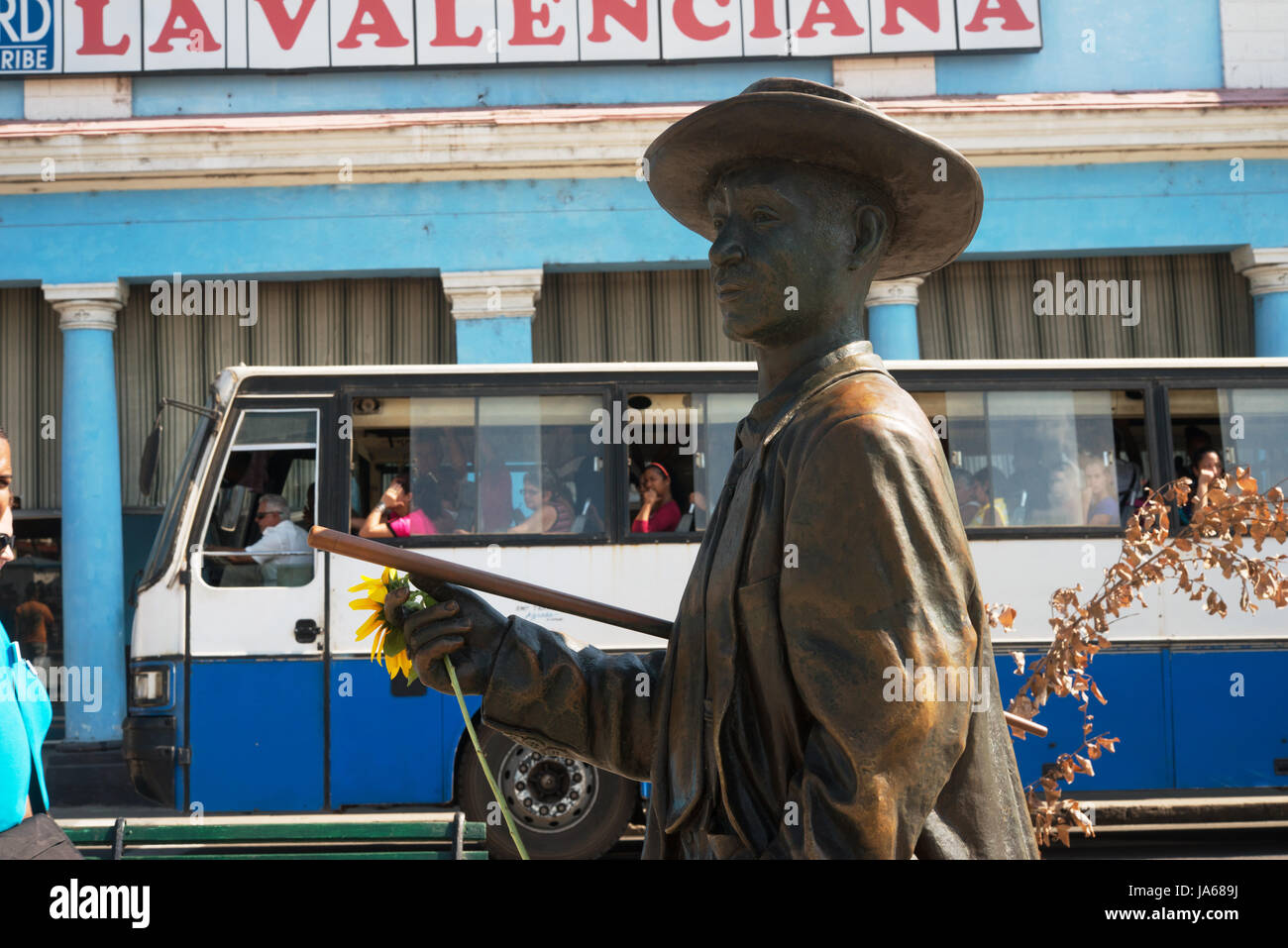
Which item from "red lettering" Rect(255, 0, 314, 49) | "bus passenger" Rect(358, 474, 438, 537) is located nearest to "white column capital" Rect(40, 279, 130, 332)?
"red lettering" Rect(255, 0, 314, 49)

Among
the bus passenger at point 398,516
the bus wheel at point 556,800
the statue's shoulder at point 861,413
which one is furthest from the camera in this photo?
the bus passenger at point 398,516

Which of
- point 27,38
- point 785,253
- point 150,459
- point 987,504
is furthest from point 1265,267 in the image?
point 785,253

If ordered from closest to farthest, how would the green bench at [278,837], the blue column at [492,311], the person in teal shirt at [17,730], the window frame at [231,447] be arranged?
the person in teal shirt at [17,730], the green bench at [278,837], the window frame at [231,447], the blue column at [492,311]

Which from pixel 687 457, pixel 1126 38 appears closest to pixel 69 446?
pixel 687 457

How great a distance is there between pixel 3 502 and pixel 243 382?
198 inches

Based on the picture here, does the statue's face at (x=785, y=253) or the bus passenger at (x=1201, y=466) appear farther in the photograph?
the bus passenger at (x=1201, y=466)

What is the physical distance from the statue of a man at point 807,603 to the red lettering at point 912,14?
1094cm

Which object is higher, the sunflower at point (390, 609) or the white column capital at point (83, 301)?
the white column capital at point (83, 301)

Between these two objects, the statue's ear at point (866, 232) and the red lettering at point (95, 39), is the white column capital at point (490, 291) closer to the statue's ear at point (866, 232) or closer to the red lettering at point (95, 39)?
the red lettering at point (95, 39)

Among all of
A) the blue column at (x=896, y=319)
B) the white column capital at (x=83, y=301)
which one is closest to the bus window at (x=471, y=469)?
the blue column at (x=896, y=319)

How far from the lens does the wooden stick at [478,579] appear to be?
1.92m

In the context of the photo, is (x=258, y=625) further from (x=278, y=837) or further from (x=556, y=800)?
(x=278, y=837)

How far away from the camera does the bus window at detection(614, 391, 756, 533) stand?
338 inches

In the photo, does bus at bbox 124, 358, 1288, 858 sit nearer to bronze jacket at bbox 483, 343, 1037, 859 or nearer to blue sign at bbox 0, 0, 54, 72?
blue sign at bbox 0, 0, 54, 72
